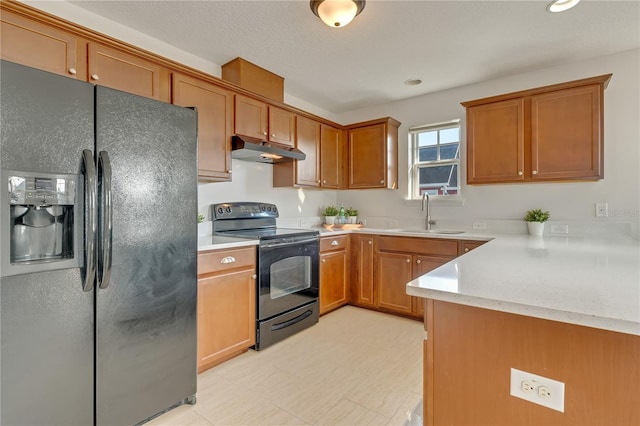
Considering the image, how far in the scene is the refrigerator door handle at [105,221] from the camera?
1.40m

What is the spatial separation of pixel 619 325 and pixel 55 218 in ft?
6.62

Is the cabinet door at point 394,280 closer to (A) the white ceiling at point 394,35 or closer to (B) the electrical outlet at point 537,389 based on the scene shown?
(A) the white ceiling at point 394,35

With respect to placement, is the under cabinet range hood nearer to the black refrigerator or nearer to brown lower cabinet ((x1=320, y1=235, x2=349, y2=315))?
the black refrigerator

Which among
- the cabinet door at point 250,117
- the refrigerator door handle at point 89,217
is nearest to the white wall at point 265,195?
the cabinet door at point 250,117

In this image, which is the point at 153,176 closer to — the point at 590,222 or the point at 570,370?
the point at 570,370

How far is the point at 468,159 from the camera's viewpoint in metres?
3.00

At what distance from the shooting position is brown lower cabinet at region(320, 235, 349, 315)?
3182mm

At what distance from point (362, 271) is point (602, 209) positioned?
2284 millimetres

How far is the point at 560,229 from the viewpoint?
2.82 metres

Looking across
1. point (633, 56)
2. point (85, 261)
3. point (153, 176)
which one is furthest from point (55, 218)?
point (633, 56)

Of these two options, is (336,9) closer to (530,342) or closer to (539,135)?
(530,342)

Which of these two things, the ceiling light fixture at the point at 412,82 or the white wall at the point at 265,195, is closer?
the white wall at the point at 265,195

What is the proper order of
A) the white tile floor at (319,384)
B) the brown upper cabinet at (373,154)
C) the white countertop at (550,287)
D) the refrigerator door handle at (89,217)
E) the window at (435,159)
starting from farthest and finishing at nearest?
the brown upper cabinet at (373,154) < the window at (435,159) < the white tile floor at (319,384) < the refrigerator door handle at (89,217) < the white countertop at (550,287)

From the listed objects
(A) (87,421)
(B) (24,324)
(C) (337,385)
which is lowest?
(C) (337,385)
